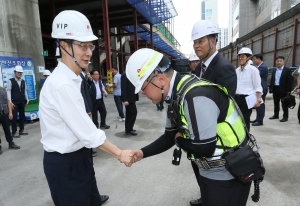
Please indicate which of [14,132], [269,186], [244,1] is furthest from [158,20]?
[244,1]

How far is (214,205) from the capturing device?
4.36 feet

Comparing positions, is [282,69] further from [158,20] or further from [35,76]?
[158,20]

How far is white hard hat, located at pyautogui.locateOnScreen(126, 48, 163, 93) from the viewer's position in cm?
129

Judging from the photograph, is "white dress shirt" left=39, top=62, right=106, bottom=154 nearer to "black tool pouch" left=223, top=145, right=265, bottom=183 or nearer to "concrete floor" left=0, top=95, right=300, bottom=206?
"black tool pouch" left=223, top=145, right=265, bottom=183

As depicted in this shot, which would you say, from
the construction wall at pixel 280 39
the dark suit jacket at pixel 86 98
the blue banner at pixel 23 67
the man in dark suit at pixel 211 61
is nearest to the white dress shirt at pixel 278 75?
the construction wall at pixel 280 39

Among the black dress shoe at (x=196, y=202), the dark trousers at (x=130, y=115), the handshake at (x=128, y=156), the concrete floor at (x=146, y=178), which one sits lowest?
the concrete floor at (x=146, y=178)

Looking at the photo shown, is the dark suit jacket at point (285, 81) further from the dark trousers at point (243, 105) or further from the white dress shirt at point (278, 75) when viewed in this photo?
the dark trousers at point (243, 105)

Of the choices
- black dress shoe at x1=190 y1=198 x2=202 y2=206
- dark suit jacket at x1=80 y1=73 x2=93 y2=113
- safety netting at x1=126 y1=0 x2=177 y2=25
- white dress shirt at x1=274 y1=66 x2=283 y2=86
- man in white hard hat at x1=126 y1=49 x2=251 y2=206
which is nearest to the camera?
man in white hard hat at x1=126 y1=49 x2=251 y2=206

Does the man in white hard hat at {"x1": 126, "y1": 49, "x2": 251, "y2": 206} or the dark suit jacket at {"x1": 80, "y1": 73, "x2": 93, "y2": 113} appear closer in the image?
the man in white hard hat at {"x1": 126, "y1": 49, "x2": 251, "y2": 206}

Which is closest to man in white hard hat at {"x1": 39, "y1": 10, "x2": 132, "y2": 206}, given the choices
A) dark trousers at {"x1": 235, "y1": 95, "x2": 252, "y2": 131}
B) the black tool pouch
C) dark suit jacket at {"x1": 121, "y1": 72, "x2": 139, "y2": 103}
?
the black tool pouch

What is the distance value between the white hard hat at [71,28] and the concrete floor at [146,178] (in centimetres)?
208

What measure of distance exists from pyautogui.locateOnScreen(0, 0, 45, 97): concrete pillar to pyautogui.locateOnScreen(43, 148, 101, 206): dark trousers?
7.07 m

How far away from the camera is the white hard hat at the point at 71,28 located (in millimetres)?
1517

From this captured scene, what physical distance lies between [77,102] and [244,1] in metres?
40.1
